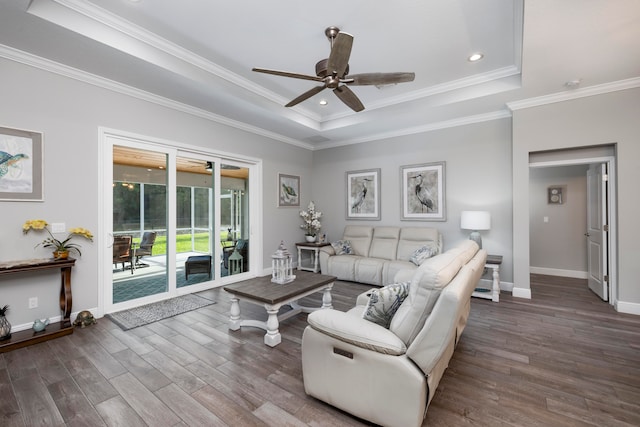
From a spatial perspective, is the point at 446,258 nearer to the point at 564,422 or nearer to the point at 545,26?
the point at 564,422

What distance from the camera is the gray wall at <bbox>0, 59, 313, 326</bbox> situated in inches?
111

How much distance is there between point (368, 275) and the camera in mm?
4848

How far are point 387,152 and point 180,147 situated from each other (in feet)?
12.4

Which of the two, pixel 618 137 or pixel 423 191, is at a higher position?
pixel 618 137

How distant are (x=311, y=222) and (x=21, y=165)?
4429 mm

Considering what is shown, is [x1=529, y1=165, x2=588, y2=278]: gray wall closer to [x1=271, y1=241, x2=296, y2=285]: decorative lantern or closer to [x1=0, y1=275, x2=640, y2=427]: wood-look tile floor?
[x1=0, y1=275, x2=640, y2=427]: wood-look tile floor

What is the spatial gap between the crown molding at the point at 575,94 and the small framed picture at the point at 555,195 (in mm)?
2329

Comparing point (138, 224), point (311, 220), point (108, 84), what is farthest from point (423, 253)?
point (108, 84)

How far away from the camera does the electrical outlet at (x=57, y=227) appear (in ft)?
10.0

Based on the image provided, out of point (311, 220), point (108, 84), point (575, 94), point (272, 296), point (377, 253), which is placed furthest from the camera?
point (311, 220)

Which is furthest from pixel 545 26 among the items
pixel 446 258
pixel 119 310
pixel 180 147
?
pixel 119 310

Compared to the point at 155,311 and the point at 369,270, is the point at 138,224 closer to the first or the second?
the point at 155,311

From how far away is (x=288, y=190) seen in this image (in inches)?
238

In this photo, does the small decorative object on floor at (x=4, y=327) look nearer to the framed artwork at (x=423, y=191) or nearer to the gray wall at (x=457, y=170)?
the gray wall at (x=457, y=170)
